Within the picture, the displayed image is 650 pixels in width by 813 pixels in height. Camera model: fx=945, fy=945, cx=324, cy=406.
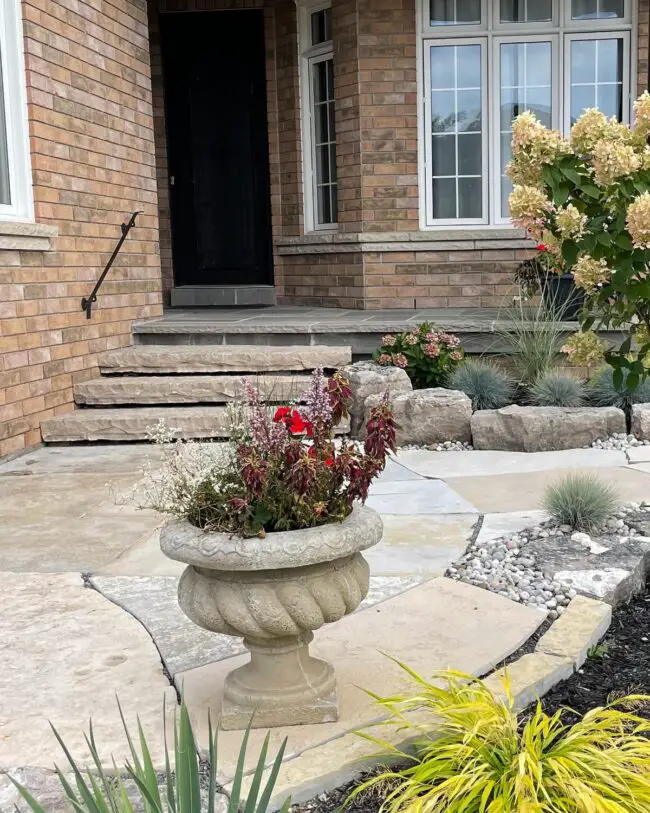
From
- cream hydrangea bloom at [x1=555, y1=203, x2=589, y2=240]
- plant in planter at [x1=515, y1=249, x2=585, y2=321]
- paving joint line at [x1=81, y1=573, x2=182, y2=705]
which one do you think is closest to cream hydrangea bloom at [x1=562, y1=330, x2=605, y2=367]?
cream hydrangea bloom at [x1=555, y1=203, x2=589, y2=240]

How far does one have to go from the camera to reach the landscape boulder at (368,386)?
6.26 meters

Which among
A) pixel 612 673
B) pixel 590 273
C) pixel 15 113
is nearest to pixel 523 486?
pixel 612 673

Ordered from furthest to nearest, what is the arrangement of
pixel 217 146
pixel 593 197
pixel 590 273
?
pixel 217 146, pixel 590 273, pixel 593 197

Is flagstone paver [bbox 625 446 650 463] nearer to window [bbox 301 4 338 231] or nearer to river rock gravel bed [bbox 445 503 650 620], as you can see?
river rock gravel bed [bbox 445 503 650 620]

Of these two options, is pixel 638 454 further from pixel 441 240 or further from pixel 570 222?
pixel 441 240

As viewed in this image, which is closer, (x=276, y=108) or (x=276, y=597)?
(x=276, y=597)

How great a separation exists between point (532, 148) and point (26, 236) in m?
4.27

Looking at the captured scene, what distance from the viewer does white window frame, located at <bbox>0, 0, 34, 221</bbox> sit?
6.10 meters

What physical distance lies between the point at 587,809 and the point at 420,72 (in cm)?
829

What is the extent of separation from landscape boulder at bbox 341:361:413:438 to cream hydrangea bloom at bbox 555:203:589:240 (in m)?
3.47

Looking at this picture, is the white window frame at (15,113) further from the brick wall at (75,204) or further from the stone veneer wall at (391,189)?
the stone veneer wall at (391,189)

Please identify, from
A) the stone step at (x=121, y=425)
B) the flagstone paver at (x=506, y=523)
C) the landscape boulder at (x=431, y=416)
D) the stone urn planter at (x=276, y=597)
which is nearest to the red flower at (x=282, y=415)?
the stone urn planter at (x=276, y=597)

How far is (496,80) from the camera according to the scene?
9164 millimetres

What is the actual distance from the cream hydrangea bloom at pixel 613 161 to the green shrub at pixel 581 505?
1.80 meters
